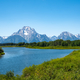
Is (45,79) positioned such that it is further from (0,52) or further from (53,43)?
(53,43)

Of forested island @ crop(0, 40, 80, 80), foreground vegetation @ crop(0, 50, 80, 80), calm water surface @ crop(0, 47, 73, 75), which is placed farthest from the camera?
calm water surface @ crop(0, 47, 73, 75)

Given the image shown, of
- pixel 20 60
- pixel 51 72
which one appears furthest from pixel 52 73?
pixel 20 60

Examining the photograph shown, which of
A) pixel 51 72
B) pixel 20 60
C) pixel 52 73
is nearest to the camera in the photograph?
pixel 52 73

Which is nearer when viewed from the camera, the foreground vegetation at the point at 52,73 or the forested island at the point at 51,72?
the foreground vegetation at the point at 52,73

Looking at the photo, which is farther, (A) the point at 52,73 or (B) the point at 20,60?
(B) the point at 20,60

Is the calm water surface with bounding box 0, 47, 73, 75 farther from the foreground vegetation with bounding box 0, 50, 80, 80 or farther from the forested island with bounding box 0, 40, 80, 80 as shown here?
the foreground vegetation with bounding box 0, 50, 80, 80

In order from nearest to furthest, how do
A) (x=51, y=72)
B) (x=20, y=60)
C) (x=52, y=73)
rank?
(x=52, y=73) → (x=51, y=72) → (x=20, y=60)

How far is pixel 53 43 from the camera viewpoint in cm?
17975

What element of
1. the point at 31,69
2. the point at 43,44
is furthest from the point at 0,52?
the point at 43,44

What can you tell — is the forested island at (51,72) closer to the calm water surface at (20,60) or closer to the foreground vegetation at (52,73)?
the foreground vegetation at (52,73)

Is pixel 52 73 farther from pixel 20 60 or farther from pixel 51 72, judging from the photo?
pixel 20 60

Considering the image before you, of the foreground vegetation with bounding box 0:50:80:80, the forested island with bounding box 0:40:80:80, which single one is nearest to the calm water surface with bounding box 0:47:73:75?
the forested island with bounding box 0:40:80:80

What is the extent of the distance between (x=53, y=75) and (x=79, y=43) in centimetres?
16178

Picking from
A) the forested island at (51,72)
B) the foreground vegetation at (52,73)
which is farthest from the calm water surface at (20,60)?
the foreground vegetation at (52,73)
